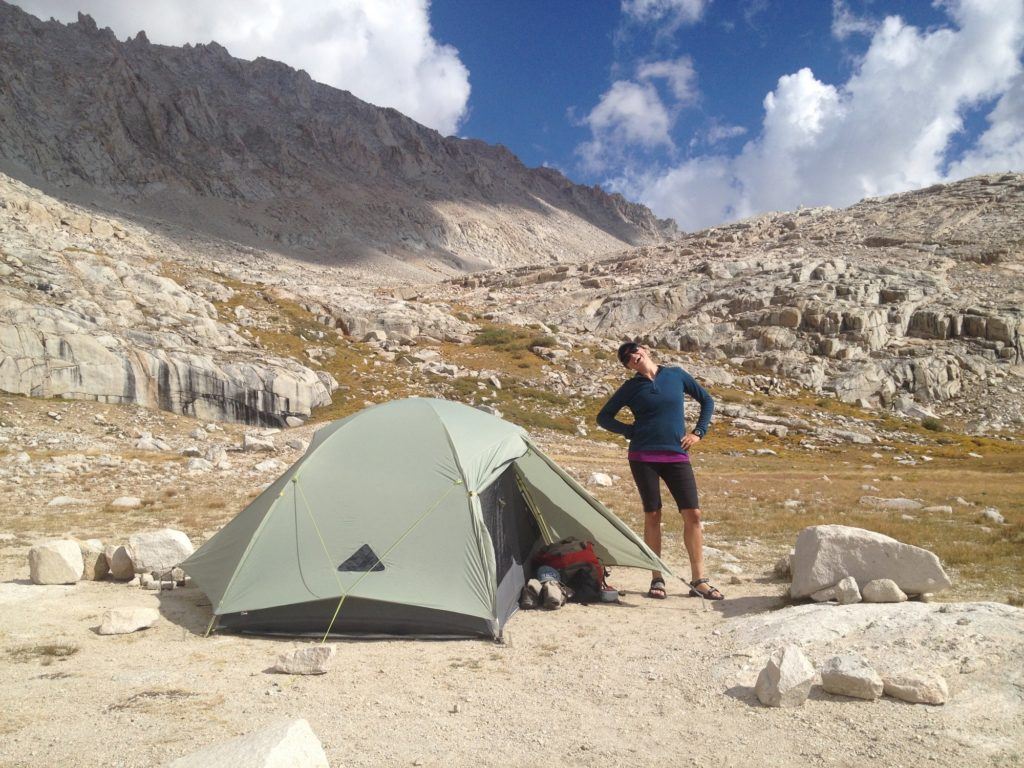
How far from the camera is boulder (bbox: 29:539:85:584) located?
6.84m

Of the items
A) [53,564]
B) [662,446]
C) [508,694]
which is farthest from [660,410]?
[53,564]

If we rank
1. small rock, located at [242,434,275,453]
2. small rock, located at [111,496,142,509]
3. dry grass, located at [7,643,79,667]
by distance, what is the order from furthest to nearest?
1. small rock, located at [242,434,275,453]
2. small rock, located at [111,496,142,509]
3. dry grass, located at [7,643,79,667]

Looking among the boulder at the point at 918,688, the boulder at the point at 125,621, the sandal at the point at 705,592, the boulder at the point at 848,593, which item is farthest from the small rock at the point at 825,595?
the boulder at the point at 125,621

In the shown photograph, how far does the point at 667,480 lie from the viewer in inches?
270

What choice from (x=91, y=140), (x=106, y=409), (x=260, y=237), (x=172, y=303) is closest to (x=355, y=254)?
(x=260, y=237)

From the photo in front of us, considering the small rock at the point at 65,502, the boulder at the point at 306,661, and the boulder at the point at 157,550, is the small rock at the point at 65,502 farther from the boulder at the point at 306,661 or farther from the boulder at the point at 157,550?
the boulder at the point at 306,661

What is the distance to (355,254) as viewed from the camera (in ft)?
353

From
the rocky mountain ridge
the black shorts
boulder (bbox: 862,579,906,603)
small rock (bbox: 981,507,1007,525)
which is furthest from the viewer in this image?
the rocky mountain ridge

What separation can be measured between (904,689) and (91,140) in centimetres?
12230

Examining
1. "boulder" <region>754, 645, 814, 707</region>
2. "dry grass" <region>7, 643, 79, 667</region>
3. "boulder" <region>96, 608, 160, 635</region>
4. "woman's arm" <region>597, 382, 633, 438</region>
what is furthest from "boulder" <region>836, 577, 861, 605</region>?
"dry grass" <region>7, 643, 79, 667</region>

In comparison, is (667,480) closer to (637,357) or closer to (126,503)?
(637,357)

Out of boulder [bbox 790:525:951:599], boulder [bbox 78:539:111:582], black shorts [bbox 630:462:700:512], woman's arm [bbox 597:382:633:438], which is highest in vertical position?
woman's arm [bbox 597:382:633:438]

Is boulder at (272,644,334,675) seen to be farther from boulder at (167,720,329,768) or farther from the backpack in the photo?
the backpack

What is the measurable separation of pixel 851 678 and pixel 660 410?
3494 millimetres
